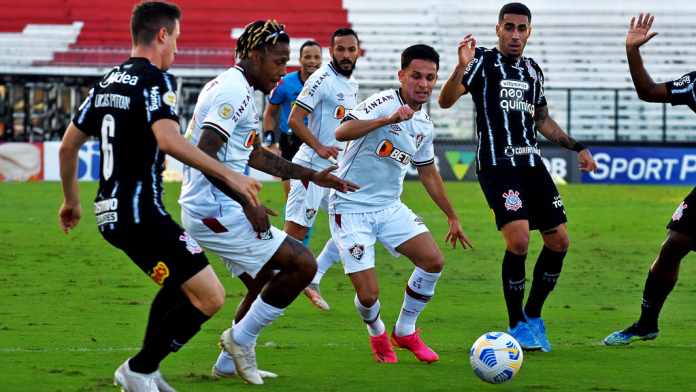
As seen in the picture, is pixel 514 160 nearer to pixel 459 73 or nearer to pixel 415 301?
pixel 459 73

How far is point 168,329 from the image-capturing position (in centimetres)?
665

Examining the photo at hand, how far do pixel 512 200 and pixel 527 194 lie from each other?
19 centimetres

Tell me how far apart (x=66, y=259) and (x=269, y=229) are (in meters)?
8.01

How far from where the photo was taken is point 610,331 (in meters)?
9.96

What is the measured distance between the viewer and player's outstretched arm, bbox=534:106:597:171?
9.62 m

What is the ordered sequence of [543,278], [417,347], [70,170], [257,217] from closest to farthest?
1. [70,170]
2. [257,217]
3. [417,347]
4. [543,278]

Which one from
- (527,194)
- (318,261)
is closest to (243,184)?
(527,194)

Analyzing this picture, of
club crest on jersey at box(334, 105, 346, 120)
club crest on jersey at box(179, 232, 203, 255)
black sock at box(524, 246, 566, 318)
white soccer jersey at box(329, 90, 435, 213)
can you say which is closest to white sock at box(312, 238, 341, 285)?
club crest on jersey at box(334, 105, 346, 120)

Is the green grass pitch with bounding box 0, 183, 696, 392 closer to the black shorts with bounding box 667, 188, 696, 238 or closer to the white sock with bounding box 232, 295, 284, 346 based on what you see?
the white sock with bounding box 232, 295, 284, 346

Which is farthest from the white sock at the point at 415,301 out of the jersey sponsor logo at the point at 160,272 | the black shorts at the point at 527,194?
the jersey sponsor logo at the point at 160,272

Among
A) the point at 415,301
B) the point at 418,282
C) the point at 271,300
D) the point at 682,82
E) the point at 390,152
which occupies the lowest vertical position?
the point at 415,301

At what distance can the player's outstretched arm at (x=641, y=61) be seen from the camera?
28.8 feet

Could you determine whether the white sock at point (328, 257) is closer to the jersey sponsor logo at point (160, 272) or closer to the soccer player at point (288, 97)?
the soccer player at point (288, 97)

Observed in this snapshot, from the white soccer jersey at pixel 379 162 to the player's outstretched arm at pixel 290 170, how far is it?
3.44ft
